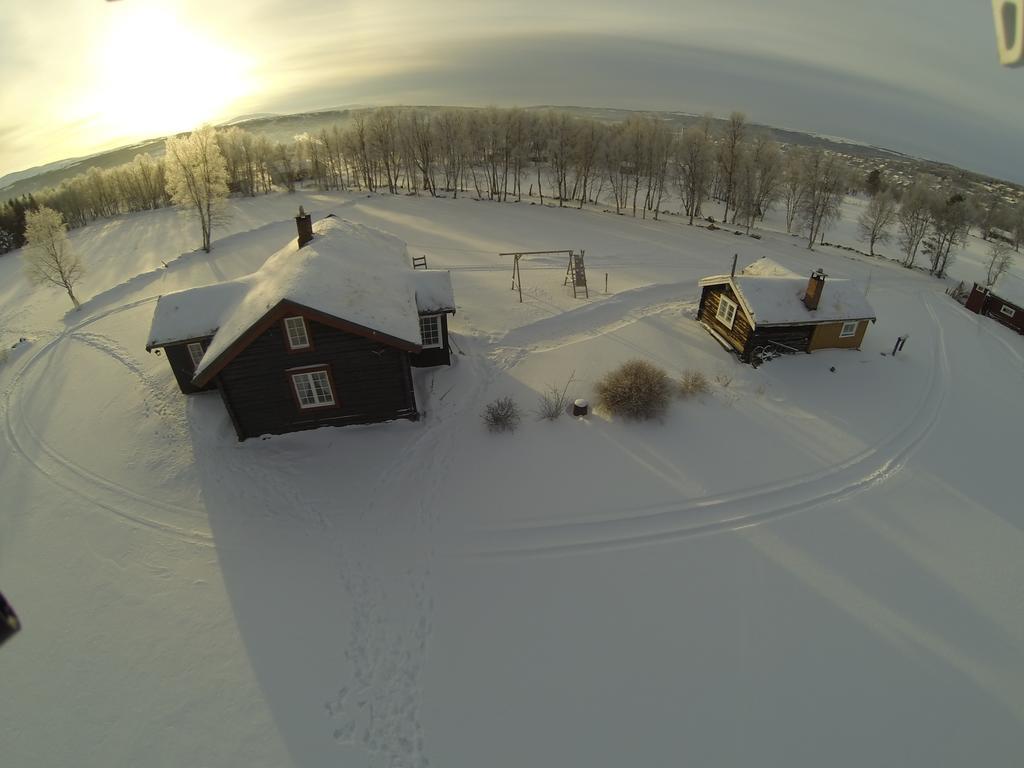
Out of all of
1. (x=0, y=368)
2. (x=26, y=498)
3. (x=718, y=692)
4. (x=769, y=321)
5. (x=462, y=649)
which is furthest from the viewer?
(x=0, y=368)

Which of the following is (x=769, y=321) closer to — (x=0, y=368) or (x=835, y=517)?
(x=835, y=517)

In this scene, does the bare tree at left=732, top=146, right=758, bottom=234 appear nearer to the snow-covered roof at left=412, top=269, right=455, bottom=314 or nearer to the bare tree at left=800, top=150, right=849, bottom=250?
the bare tree at left=800, top=150, right=849, bottom=250

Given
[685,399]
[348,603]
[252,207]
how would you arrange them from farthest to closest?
1. [252,207]
2. [685,399]
3. [348,603]

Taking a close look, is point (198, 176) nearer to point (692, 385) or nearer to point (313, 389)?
point (313, 389)

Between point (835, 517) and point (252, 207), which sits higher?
point (252, 207)

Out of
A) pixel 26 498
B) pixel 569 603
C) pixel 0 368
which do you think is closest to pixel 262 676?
pixel 569 603

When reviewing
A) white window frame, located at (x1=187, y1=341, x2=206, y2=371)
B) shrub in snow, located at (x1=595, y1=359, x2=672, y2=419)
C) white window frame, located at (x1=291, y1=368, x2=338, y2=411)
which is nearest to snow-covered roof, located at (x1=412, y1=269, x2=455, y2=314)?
white window frame, located at (x1=291, y1=368, x2=338, y2=411)

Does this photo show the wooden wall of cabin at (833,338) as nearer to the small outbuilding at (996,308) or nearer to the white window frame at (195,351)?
the small outbuilding at (996,308)

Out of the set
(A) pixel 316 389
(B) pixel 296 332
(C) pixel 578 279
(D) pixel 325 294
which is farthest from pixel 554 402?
(C) pixel 578 279
